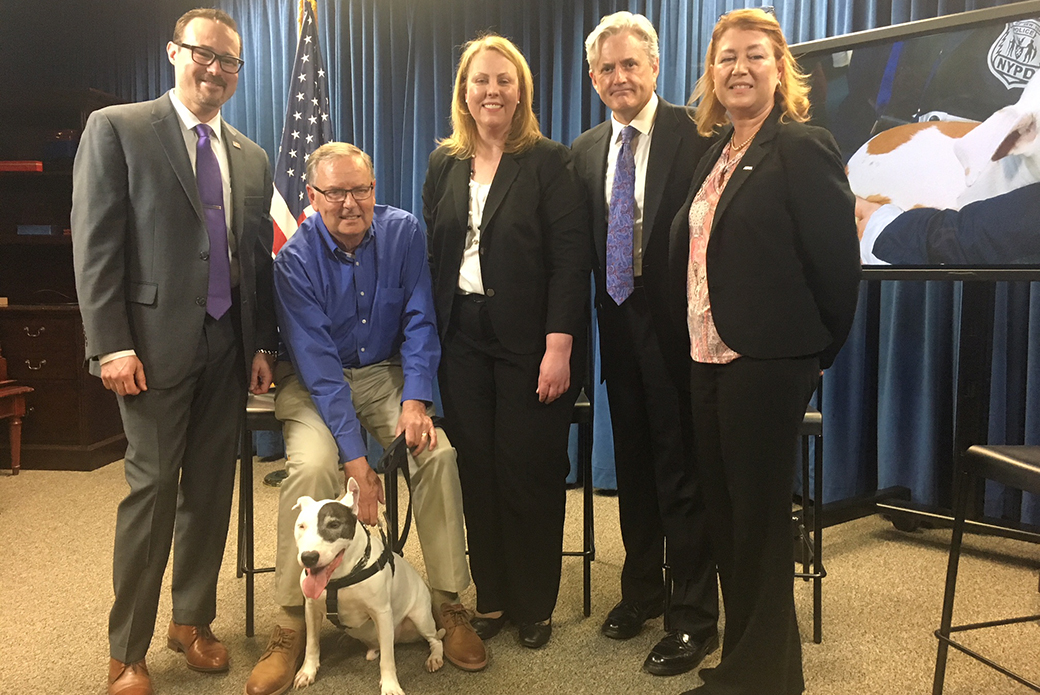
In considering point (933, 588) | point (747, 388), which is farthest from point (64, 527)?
point (933, 588)

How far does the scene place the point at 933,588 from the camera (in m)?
2.47

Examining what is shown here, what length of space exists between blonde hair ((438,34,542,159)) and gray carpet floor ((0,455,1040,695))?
1.37 metres

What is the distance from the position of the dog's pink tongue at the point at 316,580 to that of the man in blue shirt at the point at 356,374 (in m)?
0.22

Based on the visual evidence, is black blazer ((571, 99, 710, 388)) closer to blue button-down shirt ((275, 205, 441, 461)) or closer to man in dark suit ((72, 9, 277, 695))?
blue button-down shirt ((275, 205, 441, 461))

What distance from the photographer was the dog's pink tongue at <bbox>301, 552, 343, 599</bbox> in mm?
1699

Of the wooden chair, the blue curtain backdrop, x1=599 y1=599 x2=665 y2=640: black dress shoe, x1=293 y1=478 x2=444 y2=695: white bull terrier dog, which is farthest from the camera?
the wooden chair

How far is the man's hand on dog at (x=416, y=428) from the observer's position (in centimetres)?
200

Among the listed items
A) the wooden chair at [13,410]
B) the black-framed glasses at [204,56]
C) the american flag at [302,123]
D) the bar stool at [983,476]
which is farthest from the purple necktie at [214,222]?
the wooden chair at [13,410]

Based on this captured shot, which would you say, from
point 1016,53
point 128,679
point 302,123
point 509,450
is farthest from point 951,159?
point 302,123

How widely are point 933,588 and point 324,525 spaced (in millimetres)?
1967

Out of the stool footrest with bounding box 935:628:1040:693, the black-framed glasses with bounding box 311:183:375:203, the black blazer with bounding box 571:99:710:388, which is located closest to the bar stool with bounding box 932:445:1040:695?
the stool footrest with bounding box 935:628:1040:693

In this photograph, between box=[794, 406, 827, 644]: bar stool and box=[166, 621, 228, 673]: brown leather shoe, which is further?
box=[794, 406, 827, 644]: bar stool

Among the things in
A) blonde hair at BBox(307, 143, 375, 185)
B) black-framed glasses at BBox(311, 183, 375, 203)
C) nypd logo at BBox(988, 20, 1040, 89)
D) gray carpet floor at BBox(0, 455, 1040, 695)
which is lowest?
gray carpet floor at BBox(0, 455, 1040, 695)

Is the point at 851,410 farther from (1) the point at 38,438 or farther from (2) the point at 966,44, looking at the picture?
(1) the point at 38,438
